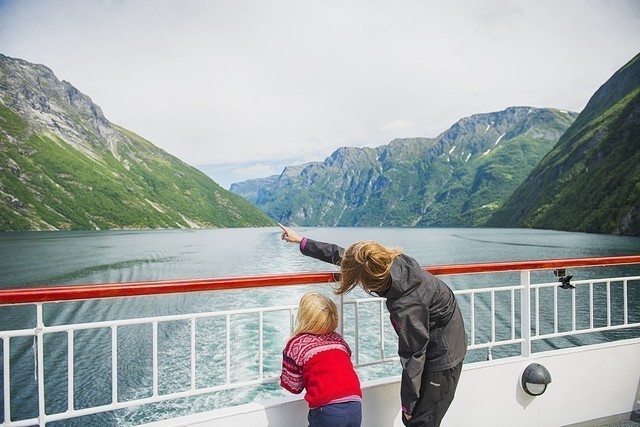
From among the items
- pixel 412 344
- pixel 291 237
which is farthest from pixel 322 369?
pixel 291 237

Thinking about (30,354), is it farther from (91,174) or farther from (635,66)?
(635,66)

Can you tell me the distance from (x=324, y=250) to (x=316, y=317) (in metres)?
0.36

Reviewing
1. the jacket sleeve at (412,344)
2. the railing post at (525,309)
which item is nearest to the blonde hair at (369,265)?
the jacket sleeve at (412,344)

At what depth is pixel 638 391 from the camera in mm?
3471

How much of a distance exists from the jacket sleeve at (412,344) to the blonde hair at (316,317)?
1.15 feet

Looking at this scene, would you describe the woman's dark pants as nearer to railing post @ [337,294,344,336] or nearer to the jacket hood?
the jacket hood

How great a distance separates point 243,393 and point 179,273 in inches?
972

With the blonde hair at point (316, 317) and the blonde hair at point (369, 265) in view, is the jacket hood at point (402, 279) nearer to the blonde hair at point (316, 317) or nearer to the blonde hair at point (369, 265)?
the blonde hair at point (369, 265)

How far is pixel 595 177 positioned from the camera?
8162 centimetres

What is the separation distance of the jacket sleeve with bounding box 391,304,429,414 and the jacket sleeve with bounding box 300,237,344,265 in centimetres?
45

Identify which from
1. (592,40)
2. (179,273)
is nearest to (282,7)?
(179,273)

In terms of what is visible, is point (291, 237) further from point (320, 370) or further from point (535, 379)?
point (535, 379)

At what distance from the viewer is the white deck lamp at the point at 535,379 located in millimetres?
2961

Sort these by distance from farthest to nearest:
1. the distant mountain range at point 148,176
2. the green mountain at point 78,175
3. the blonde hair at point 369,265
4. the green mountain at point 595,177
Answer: the green mountain at point 78,175 < the distant mountain range at point 148,176 < the green mountain at point 595,177 < the blonde hair at point 369,265
